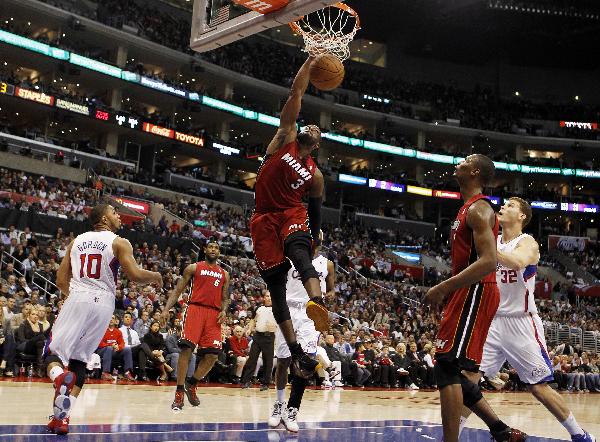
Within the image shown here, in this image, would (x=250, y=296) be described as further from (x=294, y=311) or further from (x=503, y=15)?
(x=503, y=15)

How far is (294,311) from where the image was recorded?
7723 millimetres

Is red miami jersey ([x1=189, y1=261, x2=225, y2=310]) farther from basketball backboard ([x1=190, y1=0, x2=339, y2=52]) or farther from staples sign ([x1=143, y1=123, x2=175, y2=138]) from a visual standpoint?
staples sign ([x1=143, y1=123, x2=175, y2=138])

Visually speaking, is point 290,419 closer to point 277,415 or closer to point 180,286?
point 277,415

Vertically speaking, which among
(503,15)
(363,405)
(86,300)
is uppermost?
(503,15)

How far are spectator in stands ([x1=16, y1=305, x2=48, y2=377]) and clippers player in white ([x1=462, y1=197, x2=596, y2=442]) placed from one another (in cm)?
786

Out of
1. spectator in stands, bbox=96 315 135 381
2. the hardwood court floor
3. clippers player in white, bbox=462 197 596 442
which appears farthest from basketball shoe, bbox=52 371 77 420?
spectator in stands, bbox=96 315 135 381

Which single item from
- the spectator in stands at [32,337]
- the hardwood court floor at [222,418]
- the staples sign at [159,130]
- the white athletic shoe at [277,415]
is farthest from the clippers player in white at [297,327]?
the staples sign at [159,130]

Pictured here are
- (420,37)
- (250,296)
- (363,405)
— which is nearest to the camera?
(363,405)

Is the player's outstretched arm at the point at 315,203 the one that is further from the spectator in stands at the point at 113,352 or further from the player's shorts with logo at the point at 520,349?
the spectator in stands at the point at 113,352

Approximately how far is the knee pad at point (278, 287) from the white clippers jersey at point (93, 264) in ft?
4.30

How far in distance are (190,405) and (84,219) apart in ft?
45.1

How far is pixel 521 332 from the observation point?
5.66m

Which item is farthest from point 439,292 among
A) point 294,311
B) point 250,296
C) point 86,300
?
point 250,296

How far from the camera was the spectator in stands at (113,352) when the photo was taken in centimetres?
1155
